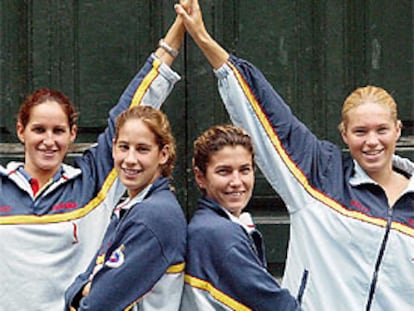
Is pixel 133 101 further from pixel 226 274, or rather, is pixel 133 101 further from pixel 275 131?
pixel 226 274

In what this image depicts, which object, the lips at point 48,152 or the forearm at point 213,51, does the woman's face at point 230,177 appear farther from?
the lips at point 48,152

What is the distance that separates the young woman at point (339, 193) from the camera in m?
2.74

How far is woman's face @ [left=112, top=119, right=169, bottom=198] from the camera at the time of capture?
255 centimetres

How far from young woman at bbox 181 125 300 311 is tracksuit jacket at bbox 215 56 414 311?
0.75 feet

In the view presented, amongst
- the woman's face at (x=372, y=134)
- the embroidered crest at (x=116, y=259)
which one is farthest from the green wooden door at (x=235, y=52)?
the embroidered crest at (x=116, y=259)

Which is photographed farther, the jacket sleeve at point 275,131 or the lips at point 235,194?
the jacket sleeve at point 275,131

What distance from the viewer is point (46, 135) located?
2812 mm

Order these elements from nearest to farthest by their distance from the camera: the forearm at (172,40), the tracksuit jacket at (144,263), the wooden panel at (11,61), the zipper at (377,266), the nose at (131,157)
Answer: the tracksuit jacket at (144,263) < the nose at (131,157) < the zipper at (377,266) < the forearm at (172,40) < the wooden panel at (11,61)

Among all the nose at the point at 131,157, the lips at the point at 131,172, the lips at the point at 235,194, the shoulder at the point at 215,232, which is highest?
the nose at the point at 131,157

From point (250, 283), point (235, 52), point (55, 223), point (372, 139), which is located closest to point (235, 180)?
point (250, 283)

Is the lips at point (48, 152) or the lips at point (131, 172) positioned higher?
the lips at point (48, 152)

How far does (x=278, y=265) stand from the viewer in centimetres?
364

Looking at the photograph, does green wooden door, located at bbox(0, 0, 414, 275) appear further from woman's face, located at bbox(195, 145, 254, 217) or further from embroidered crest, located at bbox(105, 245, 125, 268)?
embroidered crest, located at bbox(105, 245, 125, 268)

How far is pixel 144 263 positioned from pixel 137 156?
334 millimetres
